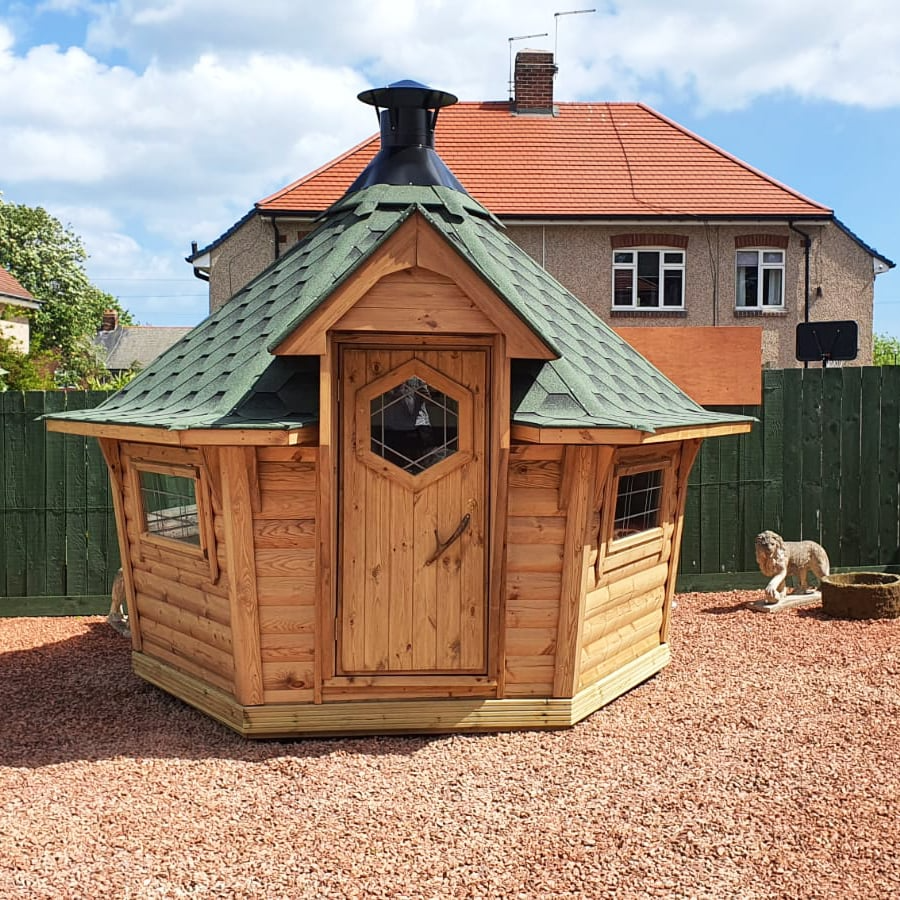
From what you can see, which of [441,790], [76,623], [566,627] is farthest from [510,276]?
[76,623]

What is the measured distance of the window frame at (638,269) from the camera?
20.6 metres

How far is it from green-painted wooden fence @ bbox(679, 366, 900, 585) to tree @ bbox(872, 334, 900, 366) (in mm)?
36695

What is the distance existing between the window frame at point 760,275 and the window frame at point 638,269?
1194 millimetres

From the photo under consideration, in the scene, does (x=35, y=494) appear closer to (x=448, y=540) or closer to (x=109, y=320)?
(x=448, y=540)

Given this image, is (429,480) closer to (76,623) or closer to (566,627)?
(566,627)

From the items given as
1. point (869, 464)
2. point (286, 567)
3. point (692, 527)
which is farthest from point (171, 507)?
point (869, 464)

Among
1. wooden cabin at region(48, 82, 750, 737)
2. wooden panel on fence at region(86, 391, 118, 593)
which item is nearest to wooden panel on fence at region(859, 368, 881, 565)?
wooden cabin at region(48, 82, 750, 737)

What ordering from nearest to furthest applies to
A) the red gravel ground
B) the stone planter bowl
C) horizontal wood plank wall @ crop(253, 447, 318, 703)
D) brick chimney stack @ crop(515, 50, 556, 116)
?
the red gravel ground → horizontal wood plank wall @ crop(253, 447, 318, 703) → the stone planter bowl → brick chimney stack @ crop(515, 50, 556, 116)

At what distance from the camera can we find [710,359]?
1188 cm

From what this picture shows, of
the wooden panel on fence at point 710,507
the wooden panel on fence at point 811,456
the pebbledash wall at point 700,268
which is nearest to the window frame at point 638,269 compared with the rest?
the pebbledash wall at point 700,268

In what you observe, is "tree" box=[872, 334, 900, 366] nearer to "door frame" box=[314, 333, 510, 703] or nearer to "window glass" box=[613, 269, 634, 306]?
"window glass" box=[613, 269, 634, 306]

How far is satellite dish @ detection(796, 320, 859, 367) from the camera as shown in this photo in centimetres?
1259

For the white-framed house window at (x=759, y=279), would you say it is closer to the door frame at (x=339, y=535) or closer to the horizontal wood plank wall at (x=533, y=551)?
the horizontal wood plank wall at (x=533, y=551)

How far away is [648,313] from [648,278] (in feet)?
2.47
